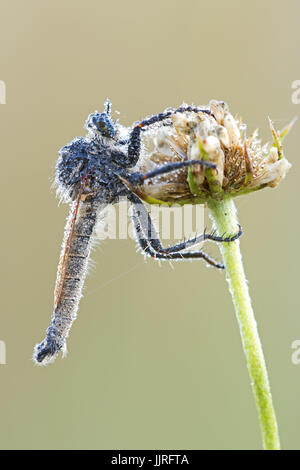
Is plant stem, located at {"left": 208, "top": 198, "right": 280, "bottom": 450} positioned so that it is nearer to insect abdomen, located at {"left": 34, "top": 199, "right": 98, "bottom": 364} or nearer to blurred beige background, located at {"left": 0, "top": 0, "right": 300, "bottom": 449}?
insect abdomen, located at {"left": 34, "top": 199, "right": 98, "bottom": 364}

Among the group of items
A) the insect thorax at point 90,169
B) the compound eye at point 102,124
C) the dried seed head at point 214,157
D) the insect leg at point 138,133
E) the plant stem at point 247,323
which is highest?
the compound eye at point 102,124

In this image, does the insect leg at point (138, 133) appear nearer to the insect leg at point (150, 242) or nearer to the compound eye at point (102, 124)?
the compound eye at point (102, 124)

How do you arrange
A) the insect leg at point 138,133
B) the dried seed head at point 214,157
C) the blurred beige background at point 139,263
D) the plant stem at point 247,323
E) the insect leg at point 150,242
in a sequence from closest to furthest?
the plant stem at point 247,323, the dried seed head at point 214,157, the insect leg at point 138,133, the insect leg at point 150,242, the blurred beige background at point 139,263

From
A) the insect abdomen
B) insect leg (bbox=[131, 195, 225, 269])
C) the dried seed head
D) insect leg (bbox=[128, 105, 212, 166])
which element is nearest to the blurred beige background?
insect leg (bbox=[131, 195, 225, 269])

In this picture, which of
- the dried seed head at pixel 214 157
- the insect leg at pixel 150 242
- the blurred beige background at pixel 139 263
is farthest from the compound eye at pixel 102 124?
the blurred beige background at pixel 139 263

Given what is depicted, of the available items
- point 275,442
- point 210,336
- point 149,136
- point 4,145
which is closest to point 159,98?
point 4,145

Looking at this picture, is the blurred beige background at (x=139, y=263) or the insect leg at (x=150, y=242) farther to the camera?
the blurred beige background at (x=139, y=263)
